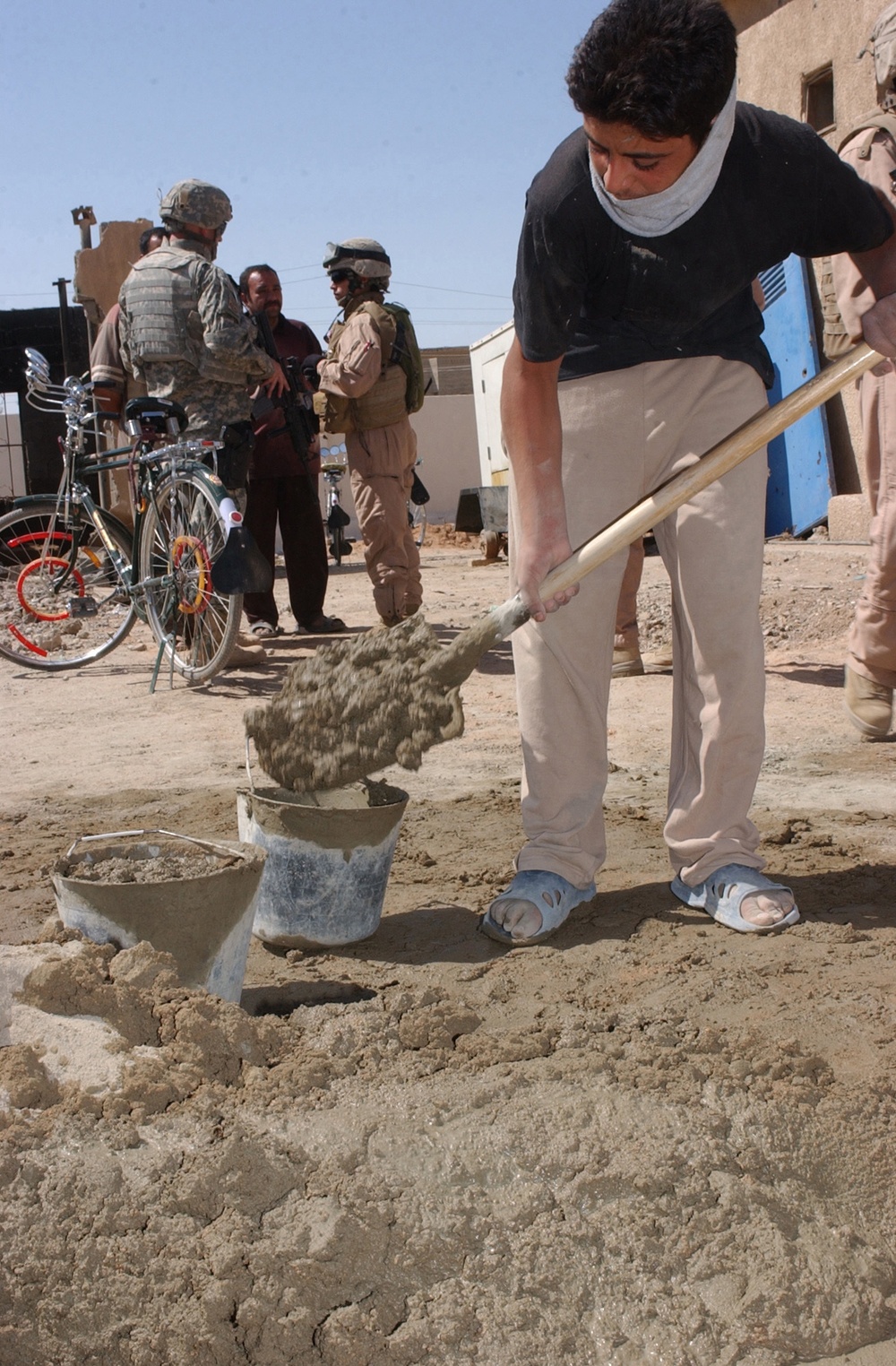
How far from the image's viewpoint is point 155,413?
596 cm

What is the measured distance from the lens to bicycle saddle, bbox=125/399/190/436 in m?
5.90

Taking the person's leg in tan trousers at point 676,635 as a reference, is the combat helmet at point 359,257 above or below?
above

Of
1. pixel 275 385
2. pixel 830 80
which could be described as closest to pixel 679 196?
pixel 275 385

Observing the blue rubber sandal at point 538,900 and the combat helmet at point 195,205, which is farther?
the combat helmet at point 195,205

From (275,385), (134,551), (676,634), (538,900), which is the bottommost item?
(538,900)

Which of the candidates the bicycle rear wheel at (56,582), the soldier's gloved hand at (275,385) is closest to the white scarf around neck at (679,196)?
the soldier's gloved hand at (275,385)

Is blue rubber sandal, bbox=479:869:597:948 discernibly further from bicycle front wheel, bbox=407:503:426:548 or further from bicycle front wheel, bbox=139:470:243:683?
bicycle front wheel, bbox=407:503:426:548

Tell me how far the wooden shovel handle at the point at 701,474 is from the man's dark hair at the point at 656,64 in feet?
2.00

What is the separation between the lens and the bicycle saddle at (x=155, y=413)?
232 inches

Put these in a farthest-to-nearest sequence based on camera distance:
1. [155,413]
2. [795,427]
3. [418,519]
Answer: [418,519] → [795,427] → [155,413]

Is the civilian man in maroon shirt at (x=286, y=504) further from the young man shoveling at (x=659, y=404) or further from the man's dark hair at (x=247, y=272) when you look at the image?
the young man shoveling at (x=659, y=404)

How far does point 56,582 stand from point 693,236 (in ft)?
16.8

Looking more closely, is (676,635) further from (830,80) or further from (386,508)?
(830,80)

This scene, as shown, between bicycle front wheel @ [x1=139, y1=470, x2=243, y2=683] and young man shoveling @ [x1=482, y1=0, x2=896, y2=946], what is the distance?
9.70 feet
